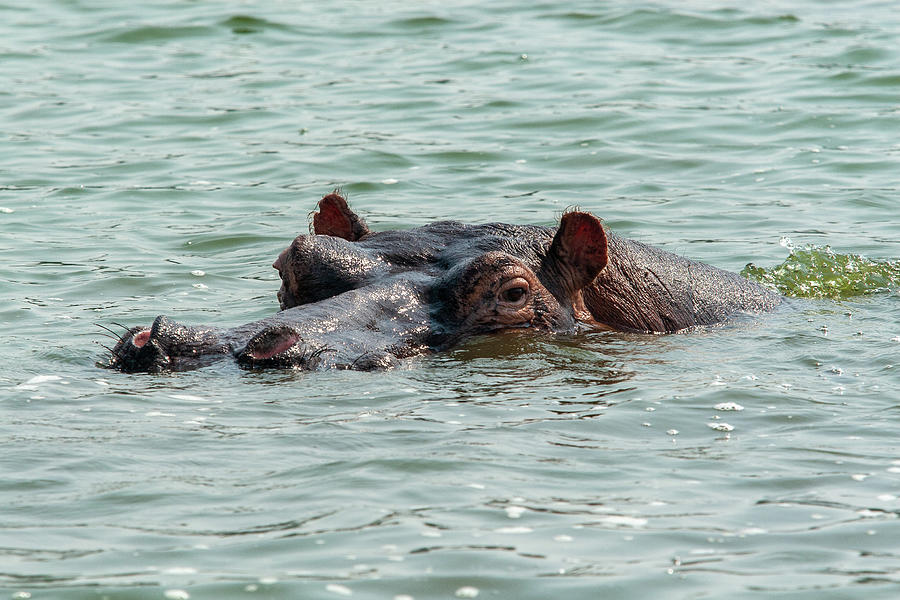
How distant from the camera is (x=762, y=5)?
78.9 ft

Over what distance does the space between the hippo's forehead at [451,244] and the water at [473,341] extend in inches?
24.7

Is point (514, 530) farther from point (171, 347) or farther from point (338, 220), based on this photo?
point (338, 220)

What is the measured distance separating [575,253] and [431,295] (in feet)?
3.23

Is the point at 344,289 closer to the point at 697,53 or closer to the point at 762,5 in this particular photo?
the point at 697,53

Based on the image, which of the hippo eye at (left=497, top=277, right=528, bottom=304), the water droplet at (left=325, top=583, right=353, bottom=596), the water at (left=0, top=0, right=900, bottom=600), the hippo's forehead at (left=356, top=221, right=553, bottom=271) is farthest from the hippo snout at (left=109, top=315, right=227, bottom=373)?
the water droplet at (left=325, top=583, right=353, bottom=596)

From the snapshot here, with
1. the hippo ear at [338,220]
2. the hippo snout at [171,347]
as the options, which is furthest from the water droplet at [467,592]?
the hippo ear at [338,220]

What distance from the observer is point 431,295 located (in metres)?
8.71

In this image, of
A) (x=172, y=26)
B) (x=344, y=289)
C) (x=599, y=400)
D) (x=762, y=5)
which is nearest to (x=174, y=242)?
(x=344, y=289)

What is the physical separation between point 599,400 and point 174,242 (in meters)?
6.33

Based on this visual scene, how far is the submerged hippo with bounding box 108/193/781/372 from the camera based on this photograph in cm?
779

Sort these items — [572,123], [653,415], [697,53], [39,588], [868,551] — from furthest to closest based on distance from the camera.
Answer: [697,53], [572,123], [653,415], [868,551], [39,588]

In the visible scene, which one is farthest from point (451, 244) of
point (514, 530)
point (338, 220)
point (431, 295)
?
point (514, 530)

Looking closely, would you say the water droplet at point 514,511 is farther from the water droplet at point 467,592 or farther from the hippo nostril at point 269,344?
the hippo nostril at point 269,344

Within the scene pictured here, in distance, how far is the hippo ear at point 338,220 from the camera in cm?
981
